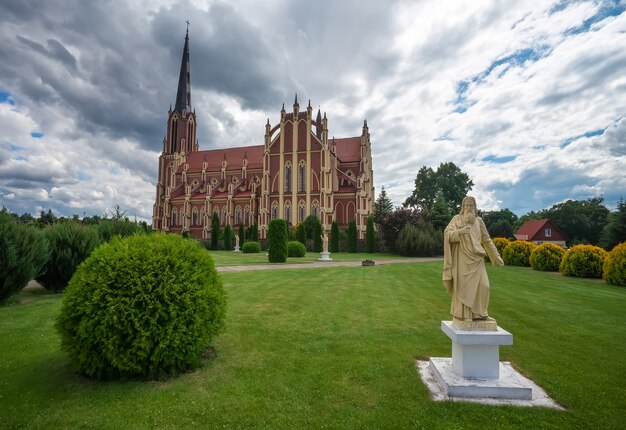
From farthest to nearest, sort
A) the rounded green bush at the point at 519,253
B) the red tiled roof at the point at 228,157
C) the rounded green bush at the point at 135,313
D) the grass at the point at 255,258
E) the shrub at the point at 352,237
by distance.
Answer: the red tiled roof at the point at 228,157
the shrub at the point at 352,237
the grass at the point at 255,258
the rounded green bush at the point at 519,253
the rounded green bush at the point at 135,313

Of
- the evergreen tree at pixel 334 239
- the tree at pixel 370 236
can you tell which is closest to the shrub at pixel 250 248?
the evergreen tree at pixel 334 239

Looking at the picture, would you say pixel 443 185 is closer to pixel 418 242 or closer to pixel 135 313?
pixel 418 242

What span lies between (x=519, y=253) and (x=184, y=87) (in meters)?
59.3

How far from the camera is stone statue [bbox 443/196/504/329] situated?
163 inches

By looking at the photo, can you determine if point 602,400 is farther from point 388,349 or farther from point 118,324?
point 118,324

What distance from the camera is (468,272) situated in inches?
164

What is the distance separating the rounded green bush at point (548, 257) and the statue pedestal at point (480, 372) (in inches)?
650

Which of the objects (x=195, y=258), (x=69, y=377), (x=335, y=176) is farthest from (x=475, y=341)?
(x=335, y=176)

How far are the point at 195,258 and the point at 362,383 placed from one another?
286cm

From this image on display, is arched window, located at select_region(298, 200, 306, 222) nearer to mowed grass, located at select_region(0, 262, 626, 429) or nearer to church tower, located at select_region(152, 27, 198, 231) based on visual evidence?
church tower, located at select_region(152, 27, 198, 231)

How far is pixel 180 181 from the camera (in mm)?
58250

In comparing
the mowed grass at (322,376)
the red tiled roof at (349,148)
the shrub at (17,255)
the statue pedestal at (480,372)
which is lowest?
the mowed grass at (322,376)

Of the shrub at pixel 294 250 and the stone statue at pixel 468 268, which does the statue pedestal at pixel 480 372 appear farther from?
the shrub at pixel 294 250

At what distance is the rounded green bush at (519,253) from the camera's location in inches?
802
